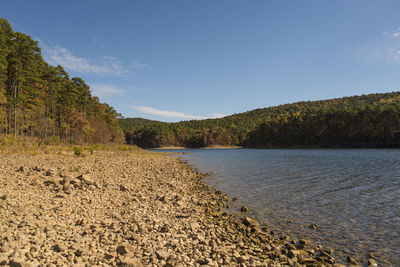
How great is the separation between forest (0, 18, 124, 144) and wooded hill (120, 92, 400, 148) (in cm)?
10881

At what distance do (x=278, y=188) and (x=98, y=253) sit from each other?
45.4 ft

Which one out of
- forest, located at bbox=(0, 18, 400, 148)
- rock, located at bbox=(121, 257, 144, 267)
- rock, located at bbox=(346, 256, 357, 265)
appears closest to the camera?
rock, located at bbox=(121, 257, 144, 267)

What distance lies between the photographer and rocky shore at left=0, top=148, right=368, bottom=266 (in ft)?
17.0

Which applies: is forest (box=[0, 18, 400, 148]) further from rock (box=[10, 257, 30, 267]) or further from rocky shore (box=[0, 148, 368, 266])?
rock (box=[10, 257, 30, 267])

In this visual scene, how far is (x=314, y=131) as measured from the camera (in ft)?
403

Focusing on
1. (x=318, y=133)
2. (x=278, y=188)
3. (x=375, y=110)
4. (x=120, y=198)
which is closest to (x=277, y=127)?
(x=318, y=133)

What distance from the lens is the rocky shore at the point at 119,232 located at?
17.0 ft

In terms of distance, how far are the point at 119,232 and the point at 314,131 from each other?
13380 cm

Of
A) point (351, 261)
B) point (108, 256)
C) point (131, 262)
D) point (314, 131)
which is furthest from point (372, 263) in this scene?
point (314, 131)

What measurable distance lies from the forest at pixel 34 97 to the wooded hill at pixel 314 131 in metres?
109

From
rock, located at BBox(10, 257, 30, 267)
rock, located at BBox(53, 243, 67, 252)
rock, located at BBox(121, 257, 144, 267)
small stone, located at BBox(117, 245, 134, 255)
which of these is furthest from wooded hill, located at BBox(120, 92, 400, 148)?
rock, located at BBox(10, 257, 30, 267)

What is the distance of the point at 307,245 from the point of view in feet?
25.1

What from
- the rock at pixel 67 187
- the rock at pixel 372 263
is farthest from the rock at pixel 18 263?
the rock at pixel 372 263

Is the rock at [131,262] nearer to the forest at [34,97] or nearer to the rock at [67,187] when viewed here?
the rock at [67,187]
